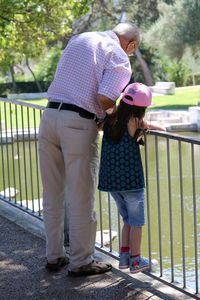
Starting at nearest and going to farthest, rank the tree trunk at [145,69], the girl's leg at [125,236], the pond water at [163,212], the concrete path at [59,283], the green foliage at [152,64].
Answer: the concrete path at [59,283] → the girl's leg at [125,236] → the pond water at [163,212] → the tree trunk at [145,69] → the green foliage at [152,64]

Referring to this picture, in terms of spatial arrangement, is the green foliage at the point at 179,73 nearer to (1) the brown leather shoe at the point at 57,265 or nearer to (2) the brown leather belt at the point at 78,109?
(1) the brown leather shoe at the point at 57,265

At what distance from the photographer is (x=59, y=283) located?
397 centimetres

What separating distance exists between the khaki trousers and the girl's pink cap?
0.97 ft

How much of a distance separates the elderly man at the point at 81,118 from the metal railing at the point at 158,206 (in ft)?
1.29

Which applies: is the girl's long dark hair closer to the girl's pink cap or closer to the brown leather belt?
the girl's pink cap

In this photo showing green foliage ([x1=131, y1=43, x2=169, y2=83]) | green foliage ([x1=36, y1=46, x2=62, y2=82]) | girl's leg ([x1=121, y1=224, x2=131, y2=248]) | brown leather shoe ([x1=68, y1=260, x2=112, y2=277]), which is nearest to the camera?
girl's leg ([x1=121, y1=224, x2=131, y2=248])

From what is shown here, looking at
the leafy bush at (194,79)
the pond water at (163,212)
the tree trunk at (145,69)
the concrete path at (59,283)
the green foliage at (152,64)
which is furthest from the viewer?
the leafy bush at (194,79)

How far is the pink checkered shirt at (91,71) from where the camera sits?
140 inches

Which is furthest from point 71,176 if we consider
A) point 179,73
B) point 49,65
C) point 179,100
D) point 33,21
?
point 179,73

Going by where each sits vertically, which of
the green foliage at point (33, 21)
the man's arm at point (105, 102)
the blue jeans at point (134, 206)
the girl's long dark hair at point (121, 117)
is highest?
the green foliage at point (33, 21)

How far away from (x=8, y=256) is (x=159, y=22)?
34232 millimetres

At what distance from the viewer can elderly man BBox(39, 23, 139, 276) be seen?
361 cm

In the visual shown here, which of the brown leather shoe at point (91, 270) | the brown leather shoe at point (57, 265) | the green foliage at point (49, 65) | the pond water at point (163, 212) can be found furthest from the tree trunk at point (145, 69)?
the brown leather shoe at point (91, 270)

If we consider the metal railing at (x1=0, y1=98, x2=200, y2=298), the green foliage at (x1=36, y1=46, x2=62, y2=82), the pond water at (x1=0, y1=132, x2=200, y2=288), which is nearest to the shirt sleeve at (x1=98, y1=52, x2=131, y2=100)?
the metal railing at (x1=0, y1=98, x2=200, y2=298)
